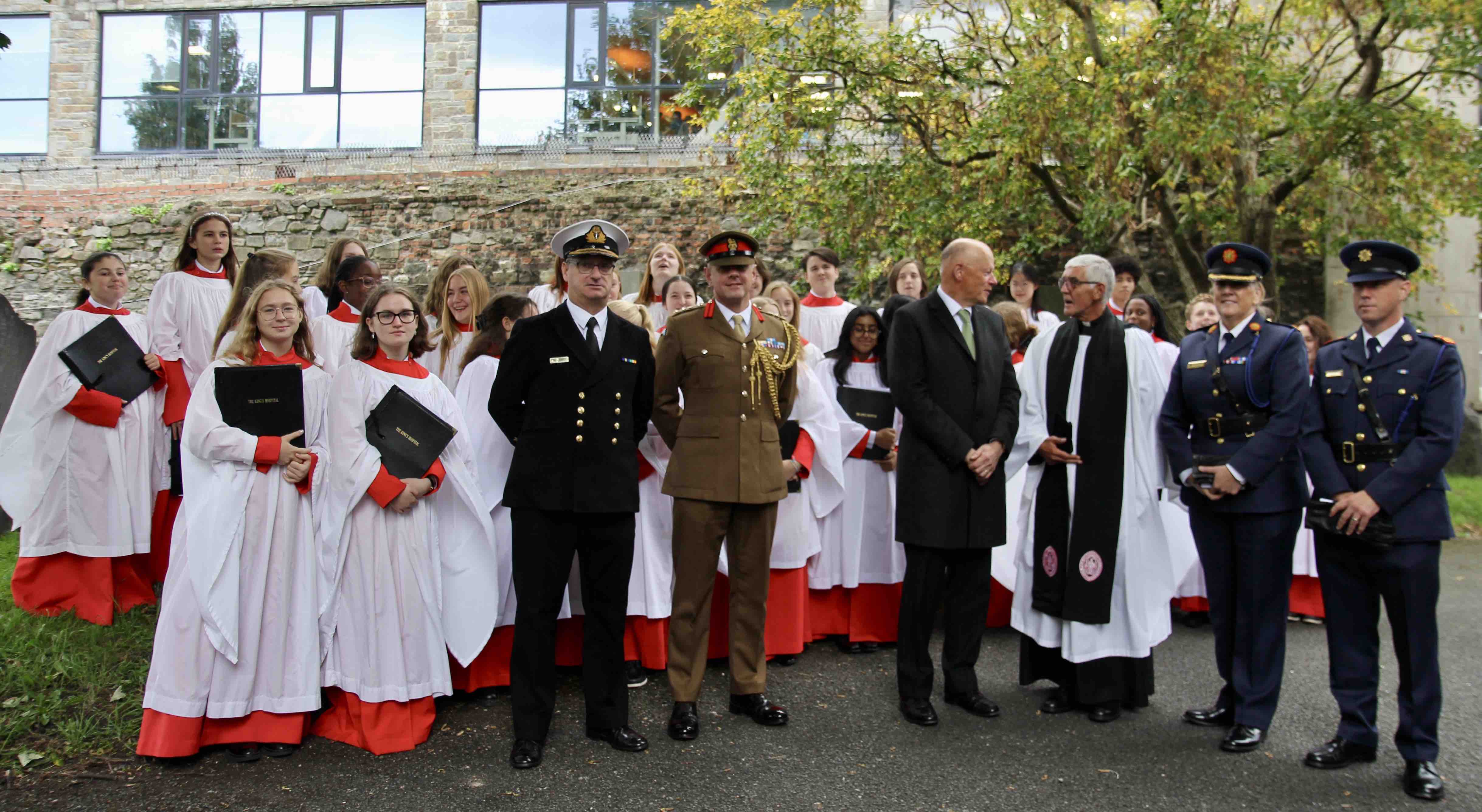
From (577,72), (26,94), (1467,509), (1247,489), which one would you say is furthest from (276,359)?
(26,94)

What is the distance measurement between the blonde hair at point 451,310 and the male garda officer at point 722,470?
1.76 m

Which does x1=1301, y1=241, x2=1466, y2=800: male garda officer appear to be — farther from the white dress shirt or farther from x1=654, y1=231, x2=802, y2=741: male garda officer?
the white dress shirt

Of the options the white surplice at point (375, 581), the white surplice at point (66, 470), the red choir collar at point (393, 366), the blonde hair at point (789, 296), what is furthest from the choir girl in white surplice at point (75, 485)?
the blonde hair at point (789, 296)

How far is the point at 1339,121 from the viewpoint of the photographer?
1071cm

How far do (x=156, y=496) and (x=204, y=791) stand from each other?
2976 mm

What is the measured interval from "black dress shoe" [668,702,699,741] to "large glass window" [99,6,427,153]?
52.4ft

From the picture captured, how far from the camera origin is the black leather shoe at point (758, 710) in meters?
4.86

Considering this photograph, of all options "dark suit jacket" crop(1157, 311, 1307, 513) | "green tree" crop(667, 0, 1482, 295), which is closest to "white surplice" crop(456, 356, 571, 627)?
"dark suit jacket" crop(1157, 311, 1307, 513)

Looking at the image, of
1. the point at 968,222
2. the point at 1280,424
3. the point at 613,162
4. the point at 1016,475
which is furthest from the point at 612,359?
the point at 613,162

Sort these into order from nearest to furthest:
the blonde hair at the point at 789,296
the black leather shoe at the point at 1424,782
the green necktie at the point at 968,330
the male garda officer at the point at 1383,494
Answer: the black leather shoe at the point at 1424,782 < the male garda officer at the point at 1383,494 < the green necktie at the point at 968,330 < the blonde hair at the point at 789,296

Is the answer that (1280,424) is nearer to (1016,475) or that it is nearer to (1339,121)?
(1016,475)

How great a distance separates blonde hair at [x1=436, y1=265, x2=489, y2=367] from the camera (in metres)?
6.14

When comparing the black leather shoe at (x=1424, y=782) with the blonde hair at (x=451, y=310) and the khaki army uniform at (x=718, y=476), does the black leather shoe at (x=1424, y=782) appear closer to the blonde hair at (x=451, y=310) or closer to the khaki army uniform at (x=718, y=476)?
the khaki army uniform at (x=718, y=476)

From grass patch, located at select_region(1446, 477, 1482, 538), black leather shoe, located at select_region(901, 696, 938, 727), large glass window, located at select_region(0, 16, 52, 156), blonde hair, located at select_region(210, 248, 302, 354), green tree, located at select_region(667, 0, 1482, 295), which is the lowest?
black leather shoe, located at select_region(901, 696, 938, 727)
